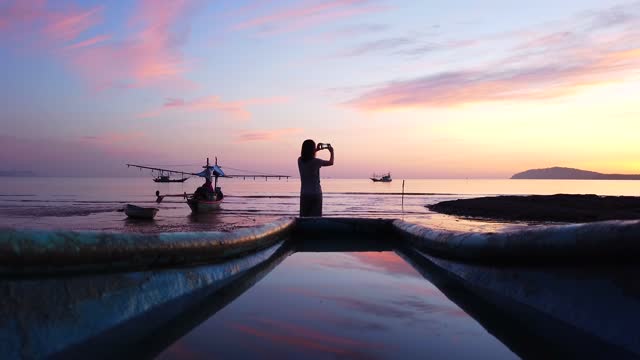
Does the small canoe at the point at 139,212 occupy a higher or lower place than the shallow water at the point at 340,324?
lower

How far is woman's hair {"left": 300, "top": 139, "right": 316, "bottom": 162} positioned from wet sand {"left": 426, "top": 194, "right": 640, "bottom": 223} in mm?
21553

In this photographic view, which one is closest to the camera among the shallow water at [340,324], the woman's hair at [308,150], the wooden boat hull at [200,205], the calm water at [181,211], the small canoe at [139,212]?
the shallow water at [340,324]

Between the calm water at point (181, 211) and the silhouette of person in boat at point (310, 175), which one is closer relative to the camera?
the silhouette of person in boat at point (310, 175)

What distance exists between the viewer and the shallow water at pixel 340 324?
2.51 meters

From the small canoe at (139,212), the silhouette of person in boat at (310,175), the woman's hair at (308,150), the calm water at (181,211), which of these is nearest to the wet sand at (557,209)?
A: the calm water at (181,211)

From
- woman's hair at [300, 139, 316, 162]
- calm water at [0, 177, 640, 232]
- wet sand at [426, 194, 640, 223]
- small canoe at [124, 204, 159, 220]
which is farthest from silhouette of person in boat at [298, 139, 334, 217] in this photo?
small canoe at [124, 204, 159, 220]

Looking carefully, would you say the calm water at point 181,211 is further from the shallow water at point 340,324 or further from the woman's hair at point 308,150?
the shallow water at point 340,324

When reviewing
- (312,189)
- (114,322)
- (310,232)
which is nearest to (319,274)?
(114,322)

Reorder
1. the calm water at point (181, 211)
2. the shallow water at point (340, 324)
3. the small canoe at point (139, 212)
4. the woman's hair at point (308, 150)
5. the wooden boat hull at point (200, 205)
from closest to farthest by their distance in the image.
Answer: the shallow water at point (340, 324) → the woman's hair at point (308, 150) → the calm water at point (181, 211) → the small canoe at point (139, 212) → the wooden boat hull at point (200, 205)

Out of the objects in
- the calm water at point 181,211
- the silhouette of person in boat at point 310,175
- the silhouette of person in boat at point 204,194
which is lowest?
the calm water at point 181,211

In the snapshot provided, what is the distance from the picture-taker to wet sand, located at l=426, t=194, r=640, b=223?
27.1m

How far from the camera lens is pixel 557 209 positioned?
31.5 m

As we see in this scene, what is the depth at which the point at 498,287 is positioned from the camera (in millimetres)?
3307

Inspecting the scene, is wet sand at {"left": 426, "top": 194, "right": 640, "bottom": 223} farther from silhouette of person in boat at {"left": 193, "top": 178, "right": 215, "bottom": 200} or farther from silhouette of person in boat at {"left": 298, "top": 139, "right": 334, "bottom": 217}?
silhouette of person in boat at {"left": 298, "top": 139, "right": 334, "bottom": 217}
